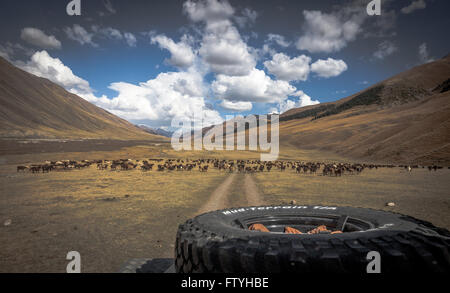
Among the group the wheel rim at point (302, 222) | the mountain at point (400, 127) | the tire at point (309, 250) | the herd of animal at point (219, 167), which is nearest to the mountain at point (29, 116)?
the herd of animal at point (219, 167)

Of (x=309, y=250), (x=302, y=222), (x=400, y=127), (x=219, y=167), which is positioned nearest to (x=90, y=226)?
(x=302, y=222)

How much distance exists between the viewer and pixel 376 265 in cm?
209

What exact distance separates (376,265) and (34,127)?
16869 centimetres

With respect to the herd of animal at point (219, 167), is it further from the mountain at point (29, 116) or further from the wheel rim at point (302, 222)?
the mountain at point (29, 116)

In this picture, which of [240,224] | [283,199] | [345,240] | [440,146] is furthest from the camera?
[440,146]

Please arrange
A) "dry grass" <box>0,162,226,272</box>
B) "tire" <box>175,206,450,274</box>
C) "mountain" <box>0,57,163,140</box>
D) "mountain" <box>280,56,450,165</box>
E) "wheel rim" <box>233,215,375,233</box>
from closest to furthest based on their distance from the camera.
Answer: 1. "tire" <box>175,206,450,274</box>
2. "wheel rim" <box>233,215,375,233</box>
3. "dry grass" <box>0,162,226,272</box>
4. "mountain" <box>280,56,450,165</box>
5. "mountain" <box>0,57,163,140</box>

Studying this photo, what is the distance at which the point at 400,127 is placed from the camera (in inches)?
2516

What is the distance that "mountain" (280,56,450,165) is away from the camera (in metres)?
47.4

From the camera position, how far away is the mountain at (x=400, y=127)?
4738 cm

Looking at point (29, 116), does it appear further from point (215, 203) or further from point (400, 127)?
point (215, 203)

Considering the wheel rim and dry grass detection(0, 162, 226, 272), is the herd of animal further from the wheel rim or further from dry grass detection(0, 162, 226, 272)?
the wheel rim

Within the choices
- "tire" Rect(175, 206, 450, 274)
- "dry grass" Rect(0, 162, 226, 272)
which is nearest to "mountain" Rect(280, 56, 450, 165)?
"dry grass" Rect(0, 162, 226, 272)
